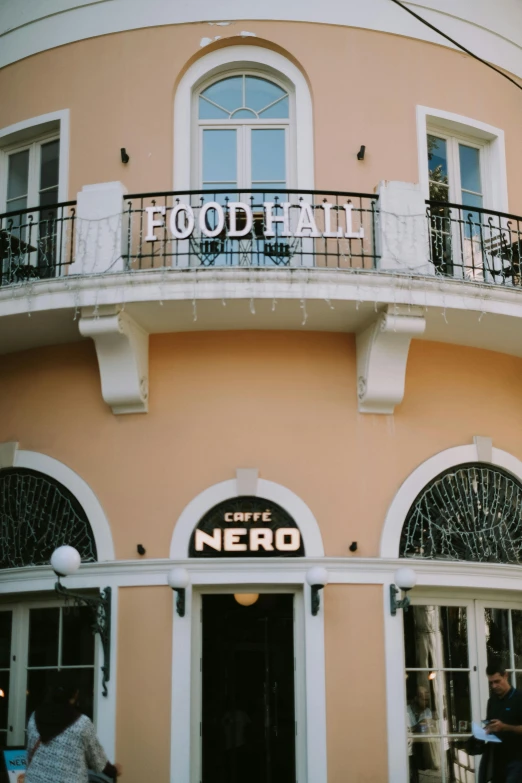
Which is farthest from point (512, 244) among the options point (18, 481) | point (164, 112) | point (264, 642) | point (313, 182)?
point (18, 481)

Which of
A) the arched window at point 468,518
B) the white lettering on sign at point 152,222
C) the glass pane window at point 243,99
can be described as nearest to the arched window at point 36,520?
the white lettering on sign at point 152,222

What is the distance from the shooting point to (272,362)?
448 inches

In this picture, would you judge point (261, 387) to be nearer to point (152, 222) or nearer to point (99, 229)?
point (152, 222)

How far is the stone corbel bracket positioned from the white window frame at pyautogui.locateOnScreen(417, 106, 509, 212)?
193cm

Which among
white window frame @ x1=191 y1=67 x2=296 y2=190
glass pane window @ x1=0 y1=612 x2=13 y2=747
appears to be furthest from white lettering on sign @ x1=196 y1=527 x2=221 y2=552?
white window frame @ x1=191 y1=67 x2=296 y2=190

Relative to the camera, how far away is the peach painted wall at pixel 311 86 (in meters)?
11.8

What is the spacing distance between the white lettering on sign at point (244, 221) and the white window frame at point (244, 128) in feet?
3.10

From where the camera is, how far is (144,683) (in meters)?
10.6

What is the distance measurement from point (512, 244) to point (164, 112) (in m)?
3.90

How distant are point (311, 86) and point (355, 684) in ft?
20.1

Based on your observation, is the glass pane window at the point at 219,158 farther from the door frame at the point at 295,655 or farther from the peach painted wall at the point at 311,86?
the door frame at the point at 295,655

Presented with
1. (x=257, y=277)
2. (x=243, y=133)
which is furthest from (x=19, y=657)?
(x=243, y=133)

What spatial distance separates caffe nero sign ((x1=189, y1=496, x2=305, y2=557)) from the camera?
10.9m

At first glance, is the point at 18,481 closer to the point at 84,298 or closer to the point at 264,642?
the point at 84,298
